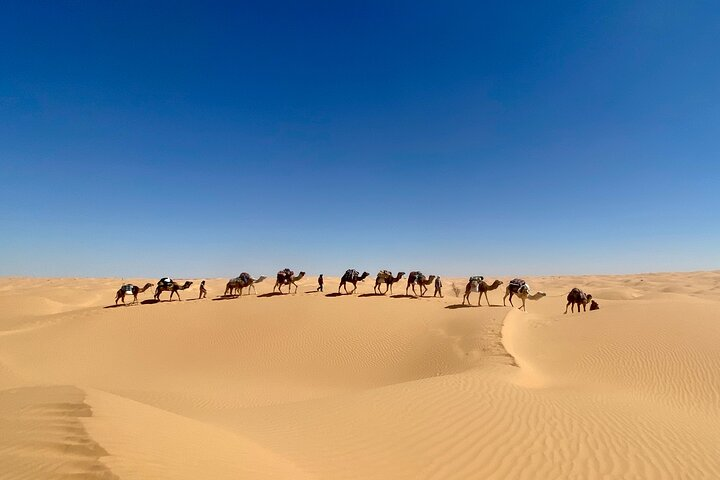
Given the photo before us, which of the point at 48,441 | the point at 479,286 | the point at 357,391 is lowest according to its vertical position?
the point at 357,391

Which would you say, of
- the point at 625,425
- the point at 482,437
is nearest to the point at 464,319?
the point at 625,425

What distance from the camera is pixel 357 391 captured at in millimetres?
12039

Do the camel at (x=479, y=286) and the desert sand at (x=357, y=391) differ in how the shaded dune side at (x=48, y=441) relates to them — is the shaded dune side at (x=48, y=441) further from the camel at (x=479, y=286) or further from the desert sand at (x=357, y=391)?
the camel at (x=479, y=286)

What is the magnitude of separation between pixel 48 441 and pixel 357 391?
8953 mm

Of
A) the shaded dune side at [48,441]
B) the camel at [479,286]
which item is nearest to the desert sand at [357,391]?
the shaded dune side at [48,441]

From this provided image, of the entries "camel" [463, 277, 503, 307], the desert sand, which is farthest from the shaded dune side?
"camel" [463, 277, 503, 307]

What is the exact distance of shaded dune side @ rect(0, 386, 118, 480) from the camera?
3645 mm

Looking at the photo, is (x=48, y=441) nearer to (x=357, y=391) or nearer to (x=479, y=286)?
(x=357, y=391)

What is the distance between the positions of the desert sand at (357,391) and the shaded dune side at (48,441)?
2cm

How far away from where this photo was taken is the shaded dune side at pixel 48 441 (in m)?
3.64

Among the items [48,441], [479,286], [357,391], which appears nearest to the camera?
[48,441]

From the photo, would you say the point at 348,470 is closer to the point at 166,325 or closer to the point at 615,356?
the point at 615,356

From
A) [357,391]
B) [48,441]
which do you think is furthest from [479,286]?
[48,441]

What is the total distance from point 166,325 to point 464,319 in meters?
16.7
